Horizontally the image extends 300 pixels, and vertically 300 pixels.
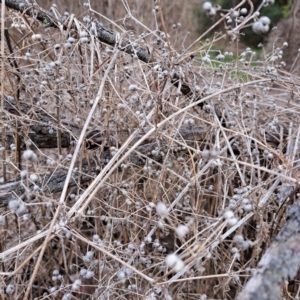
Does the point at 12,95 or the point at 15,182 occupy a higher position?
the point at 12,95

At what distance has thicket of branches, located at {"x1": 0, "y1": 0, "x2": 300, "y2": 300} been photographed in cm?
71

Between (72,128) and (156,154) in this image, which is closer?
(156,154)

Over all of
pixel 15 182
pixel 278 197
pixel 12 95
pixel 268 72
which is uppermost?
pixel 268 72

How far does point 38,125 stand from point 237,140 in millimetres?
708

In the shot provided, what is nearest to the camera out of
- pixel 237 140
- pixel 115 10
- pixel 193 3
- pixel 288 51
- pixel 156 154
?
pixel 156 154

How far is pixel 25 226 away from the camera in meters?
1.33

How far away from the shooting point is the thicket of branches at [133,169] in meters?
0.71

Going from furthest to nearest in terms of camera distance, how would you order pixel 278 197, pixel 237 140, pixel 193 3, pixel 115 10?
pixel 193 3, pixel 115 10, pixel 237 140, pixel 278 197

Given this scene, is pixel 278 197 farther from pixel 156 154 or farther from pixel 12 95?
pixel 12 95

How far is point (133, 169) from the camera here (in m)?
1.00

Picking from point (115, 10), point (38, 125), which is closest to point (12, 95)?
point (38, 125)

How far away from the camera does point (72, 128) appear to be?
1.16 m

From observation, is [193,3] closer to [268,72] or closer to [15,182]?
[268,72]

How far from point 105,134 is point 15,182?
0.29 metres
